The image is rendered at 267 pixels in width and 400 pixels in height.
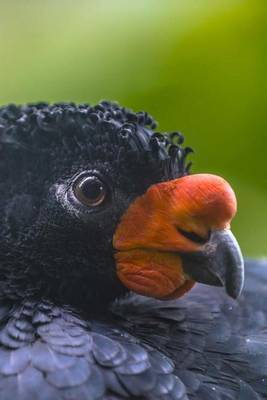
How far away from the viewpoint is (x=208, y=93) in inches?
159

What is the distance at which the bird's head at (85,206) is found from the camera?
7.97ft

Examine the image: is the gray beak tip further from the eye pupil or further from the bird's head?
the eye pupil

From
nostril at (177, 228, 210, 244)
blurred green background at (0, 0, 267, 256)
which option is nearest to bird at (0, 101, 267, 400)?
nostril at (177, 228, 210, 244)

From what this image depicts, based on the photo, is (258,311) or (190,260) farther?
(258,311)

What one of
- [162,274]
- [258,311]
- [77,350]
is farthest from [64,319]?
[258,311]

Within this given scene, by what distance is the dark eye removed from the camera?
245 cm

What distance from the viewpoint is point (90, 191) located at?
8.05ft

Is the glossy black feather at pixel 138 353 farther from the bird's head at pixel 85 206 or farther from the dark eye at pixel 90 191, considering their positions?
the dark eye at pixel 90 191

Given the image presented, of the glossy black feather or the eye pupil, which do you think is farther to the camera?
the eye pupil

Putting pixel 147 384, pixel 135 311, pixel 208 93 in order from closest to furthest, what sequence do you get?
1. pixel 147 384
2. pixel 135 311
3. pixel 208 93

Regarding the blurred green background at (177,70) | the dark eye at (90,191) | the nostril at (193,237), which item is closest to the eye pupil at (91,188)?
the dark eye at (90,191)

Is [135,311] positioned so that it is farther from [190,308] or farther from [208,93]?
[208,93]

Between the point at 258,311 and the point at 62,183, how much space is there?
2.50 ft

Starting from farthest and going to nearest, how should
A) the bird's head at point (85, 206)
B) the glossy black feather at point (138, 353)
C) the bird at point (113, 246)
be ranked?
the bird's head at point (85, 206), the bird at point (113, 246), the glossy black feather at point (138, 353)
